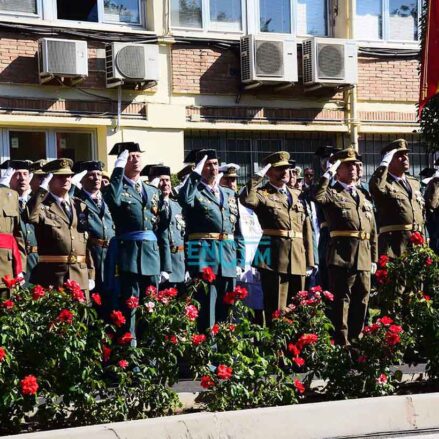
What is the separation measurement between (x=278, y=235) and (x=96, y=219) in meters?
1.66

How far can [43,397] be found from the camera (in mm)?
6695

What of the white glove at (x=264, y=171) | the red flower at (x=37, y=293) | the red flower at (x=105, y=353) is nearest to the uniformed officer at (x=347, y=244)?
the white glove at (x=264, y=171)

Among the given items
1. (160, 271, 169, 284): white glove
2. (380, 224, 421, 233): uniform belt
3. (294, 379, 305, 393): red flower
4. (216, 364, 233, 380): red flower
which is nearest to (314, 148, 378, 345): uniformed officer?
(380, 224, 421, 233): uniform belt

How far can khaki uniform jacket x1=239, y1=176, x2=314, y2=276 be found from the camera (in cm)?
1026

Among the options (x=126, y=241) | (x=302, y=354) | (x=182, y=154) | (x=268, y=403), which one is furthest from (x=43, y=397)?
(x=182, y=154)

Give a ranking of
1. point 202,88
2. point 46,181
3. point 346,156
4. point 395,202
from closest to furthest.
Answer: point 46,181 < point 346,156 < point 395,202 < point 202,88

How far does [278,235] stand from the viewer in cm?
1038

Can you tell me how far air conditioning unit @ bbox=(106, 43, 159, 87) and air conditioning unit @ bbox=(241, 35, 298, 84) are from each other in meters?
1.65

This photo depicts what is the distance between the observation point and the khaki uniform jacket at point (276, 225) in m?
10.3

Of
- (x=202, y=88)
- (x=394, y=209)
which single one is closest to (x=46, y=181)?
(x=394, y=209)

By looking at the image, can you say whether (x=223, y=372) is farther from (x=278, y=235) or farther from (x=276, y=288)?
(x=278, y=235)

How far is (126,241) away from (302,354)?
227cm

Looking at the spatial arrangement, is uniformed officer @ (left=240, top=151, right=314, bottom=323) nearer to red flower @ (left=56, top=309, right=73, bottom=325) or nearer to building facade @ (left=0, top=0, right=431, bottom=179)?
red flower @ (left=56, top=309, right=73, bottom=325)

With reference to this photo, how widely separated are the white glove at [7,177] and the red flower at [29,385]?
11.9ft
